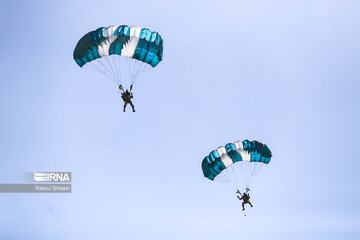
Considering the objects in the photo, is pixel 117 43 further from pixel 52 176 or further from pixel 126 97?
pixel 52 176

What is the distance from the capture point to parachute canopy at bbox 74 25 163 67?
23484mm

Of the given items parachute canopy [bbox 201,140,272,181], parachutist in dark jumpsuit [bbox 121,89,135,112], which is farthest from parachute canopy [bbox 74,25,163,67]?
parachute canopy [bbox 201,140,272,181]

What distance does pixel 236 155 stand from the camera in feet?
93.9

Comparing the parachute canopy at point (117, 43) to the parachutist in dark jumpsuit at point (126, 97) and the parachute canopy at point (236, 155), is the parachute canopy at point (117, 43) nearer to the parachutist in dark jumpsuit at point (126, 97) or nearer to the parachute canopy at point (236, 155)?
the parachutist in dark jumpsuit at point (126, 97)

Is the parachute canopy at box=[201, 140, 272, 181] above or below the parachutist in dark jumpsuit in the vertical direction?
below

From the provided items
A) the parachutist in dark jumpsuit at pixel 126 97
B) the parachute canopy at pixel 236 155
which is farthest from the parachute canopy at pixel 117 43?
the parachute canopy at pixel 236 155

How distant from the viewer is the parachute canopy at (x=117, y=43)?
2348cm

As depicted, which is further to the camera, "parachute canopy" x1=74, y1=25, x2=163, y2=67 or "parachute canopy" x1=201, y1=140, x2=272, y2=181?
"parachute canopy" x1=201, y1=140, x2=272, y2=181

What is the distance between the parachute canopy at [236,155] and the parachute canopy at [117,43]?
995 cm

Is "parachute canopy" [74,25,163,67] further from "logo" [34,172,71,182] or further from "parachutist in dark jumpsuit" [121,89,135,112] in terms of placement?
"logo" [34,172,71,182]

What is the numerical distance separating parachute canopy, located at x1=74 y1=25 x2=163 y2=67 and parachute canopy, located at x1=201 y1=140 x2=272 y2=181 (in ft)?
32.6

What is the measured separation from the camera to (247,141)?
94.5 ft

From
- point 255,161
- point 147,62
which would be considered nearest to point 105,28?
point 147,62

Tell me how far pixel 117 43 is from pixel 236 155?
12.9m
